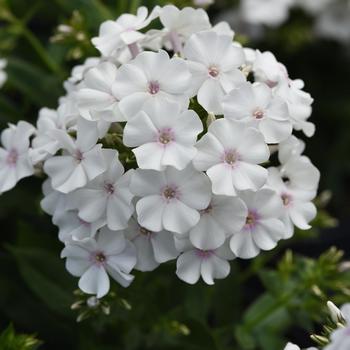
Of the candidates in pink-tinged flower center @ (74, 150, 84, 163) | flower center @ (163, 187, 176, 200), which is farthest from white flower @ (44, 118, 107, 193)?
flower center @ (163, 187, 176, 200)

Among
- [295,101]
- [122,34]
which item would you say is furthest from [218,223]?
[122,34]

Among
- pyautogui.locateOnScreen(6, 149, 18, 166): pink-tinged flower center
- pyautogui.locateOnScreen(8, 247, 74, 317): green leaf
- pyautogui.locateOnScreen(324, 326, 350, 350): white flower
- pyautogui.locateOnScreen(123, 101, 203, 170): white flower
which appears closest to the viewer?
pyautogui.locateOnScreen(324, 326, 350, 350): white flower

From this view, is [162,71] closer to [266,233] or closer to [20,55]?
[266,233]

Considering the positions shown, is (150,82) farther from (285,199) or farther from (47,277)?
(47,277)

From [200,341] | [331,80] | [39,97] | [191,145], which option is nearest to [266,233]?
[191,145]

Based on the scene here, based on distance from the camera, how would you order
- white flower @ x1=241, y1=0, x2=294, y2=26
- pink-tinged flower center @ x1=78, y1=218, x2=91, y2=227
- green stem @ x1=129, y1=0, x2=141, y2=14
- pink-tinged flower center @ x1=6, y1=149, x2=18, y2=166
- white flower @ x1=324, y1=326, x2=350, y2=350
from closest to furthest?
white flower @ x1=324, y1=326, x2=350, y2=350 → pink-tinged flower center @ x1=78, y1=218, x2=91, y2=227 → pink-tinged flower center @ x1=6, y1=149, x2=18, y2=166 → green stem @ x1=129, y1=0, x2=141, y2=14 → white flower @ x1=241, y1=0, x2=294, y2=26

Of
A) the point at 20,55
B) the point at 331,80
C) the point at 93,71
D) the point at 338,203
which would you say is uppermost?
the point at 93,71

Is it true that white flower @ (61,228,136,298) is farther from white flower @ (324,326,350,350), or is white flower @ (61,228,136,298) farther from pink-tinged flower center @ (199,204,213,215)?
white flower @ (324,326,350,350)
